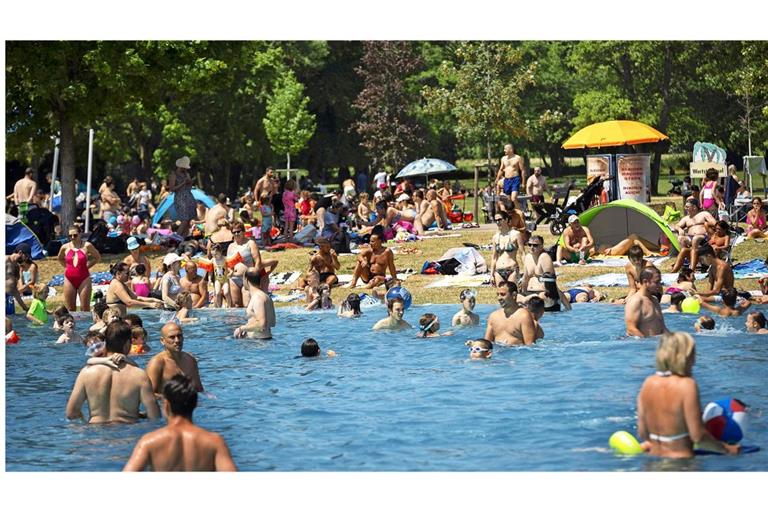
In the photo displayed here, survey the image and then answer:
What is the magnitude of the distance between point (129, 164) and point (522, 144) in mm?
15643

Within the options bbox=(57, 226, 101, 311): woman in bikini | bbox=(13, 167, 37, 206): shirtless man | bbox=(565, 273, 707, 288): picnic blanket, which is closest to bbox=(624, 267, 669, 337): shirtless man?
bbox=(565, 273, 707, 288): picnic blanket

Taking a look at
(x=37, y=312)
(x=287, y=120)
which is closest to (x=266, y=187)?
(x=37, y=312)

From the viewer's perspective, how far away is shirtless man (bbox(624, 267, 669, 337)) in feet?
45.7

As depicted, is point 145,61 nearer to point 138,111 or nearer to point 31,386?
point 31,386

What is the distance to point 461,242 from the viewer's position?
23375mm

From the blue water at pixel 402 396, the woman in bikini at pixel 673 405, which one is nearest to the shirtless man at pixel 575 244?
the blue water at pixel 402 396

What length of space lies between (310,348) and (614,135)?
53.2ft

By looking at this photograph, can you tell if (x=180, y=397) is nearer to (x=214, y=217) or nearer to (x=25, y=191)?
(x=214, y=217)

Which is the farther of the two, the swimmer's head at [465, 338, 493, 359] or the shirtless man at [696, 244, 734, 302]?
the shirtless man at [696, 244, 734, 302]

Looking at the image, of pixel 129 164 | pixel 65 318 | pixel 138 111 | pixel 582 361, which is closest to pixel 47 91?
Answer: pixel 65 318

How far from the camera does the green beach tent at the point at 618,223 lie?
21.4 metres

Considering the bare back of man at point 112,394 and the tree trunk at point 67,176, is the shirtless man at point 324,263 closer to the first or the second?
the tree trunk at point 67,176

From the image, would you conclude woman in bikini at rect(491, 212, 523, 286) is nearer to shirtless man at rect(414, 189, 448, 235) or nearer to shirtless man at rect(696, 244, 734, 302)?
shirtless man at rect(696, 244, 734, 302)

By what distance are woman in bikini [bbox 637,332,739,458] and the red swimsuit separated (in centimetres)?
1029
